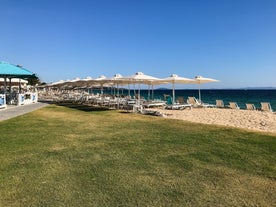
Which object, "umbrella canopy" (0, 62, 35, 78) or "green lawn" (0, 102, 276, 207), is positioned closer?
"green lawn" (0, 102, 276, 207)

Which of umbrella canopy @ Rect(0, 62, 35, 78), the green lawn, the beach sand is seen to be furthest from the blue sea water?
the green lawn

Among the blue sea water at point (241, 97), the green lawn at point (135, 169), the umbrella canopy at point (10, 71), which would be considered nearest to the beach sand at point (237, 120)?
the green lawn at point (135, 169)

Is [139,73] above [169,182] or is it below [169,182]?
above

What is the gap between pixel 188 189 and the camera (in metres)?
3.73

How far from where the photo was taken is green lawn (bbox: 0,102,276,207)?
3.45 metres

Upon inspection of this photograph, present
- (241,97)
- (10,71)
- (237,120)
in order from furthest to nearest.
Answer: (241,97)
(10,71)
(237,120)

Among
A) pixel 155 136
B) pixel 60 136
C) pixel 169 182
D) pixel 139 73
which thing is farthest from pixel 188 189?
pixel 139 73

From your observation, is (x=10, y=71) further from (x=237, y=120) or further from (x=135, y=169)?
(x=135, y=169)

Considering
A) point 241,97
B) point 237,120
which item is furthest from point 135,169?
point 241,97

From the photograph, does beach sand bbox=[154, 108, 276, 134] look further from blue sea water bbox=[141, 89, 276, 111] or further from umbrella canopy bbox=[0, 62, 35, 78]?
blue sea water bbox=[141, 89, 276, 111]

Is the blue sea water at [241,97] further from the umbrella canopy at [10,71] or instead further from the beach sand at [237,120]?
the umbrella canopy at [10,71]

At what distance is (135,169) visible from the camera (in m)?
4.55

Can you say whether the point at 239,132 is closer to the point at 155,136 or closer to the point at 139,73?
the point at 155,136

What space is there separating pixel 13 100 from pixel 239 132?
15.6m
